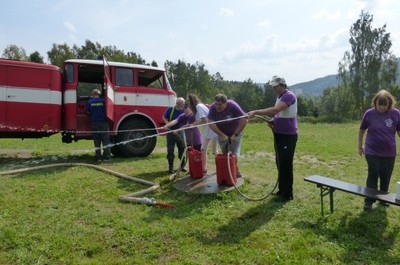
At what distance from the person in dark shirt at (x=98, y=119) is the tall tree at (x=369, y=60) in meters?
39.4

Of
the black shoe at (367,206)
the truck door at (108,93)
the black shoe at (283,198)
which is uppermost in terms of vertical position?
the truck door at (108,93)

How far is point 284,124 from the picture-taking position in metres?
4.90

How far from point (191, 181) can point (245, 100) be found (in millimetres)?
71590

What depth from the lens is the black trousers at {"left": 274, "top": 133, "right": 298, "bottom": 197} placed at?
491 cm

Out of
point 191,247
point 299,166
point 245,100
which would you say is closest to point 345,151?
point 299,166

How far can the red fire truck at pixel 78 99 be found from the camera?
8.03 meters

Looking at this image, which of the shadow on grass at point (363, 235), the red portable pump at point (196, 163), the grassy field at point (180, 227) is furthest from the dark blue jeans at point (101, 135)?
the shadow on grass at point (363, 235)

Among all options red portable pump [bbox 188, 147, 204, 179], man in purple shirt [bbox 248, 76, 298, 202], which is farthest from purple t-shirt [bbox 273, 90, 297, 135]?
red portable pump [bbox 188, 147, 204, 179]

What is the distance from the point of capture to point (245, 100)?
76.6m

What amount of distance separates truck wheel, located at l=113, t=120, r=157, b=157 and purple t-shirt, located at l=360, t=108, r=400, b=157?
5724 mm

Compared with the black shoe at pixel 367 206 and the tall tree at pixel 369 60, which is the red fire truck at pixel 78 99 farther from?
the tall tree at pixel 369 60

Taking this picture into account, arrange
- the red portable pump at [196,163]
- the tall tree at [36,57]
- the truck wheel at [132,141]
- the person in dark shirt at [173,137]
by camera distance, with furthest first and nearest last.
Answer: the tall tree at [36,57] < the truck wheel at [132,141] < the person in dark shirt at [173,137] < the red portable pump at [196,163]

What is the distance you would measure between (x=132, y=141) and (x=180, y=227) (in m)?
5.35

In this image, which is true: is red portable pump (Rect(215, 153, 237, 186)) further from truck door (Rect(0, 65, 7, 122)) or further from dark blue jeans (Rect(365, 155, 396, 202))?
truck door (Rect(0, 65, 7, 122))
